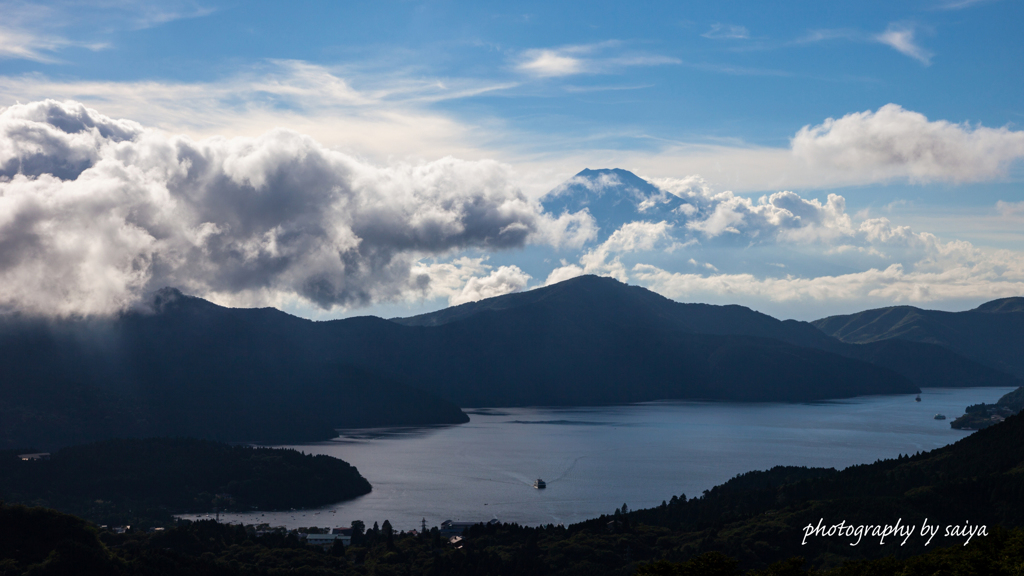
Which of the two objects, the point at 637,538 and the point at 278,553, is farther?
the point at 637,538

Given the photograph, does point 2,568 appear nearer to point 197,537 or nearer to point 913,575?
point 197,537

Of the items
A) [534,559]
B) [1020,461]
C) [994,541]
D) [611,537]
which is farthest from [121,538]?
[1020,461]

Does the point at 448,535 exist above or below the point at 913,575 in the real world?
below

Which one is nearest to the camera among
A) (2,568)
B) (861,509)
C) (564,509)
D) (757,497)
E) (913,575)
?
(913,575)

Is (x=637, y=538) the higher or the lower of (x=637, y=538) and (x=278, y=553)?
the lower

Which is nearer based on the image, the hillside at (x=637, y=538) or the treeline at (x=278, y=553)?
the treeline at (x=278, y=553)

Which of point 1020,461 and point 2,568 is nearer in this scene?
point 2,568

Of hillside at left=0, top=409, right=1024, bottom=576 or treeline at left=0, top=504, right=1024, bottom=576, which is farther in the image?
hillside at left=0, top=409, right=1024, bottom=576

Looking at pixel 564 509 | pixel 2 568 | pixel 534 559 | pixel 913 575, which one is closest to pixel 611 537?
pixel 534 559

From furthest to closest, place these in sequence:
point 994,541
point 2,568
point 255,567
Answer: point 255,567
point 2,568
point 994,541
